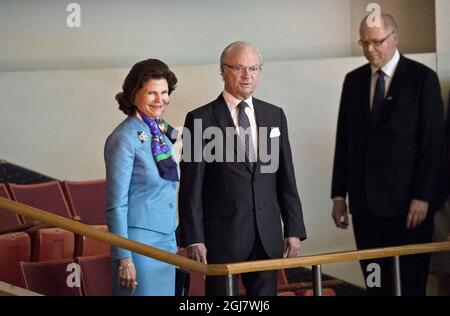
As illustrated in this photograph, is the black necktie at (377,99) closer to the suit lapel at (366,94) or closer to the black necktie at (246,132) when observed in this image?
the suit lapel at (366,94)

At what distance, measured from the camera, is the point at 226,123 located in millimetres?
4309

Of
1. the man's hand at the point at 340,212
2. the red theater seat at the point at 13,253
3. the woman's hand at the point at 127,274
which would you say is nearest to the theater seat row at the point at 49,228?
the red theater seat at the point at 13,253

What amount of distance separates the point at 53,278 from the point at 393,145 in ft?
5.67

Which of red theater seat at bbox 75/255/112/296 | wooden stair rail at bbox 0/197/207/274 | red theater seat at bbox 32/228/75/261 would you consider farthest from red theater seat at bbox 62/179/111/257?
wooden stair rail at bbox 0/197/207/274

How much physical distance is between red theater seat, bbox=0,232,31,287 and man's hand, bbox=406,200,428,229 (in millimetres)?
1822

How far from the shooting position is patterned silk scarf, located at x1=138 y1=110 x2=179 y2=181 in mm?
4266

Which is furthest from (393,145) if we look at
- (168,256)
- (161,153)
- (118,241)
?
(118,241)

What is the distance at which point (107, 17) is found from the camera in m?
6.42

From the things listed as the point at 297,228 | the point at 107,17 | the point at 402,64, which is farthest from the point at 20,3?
the point at 297,228

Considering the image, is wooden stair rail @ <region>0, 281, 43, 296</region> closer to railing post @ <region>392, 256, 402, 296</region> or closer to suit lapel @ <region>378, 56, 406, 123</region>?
railing post @ <region>392, 256, 402, 296</region>
